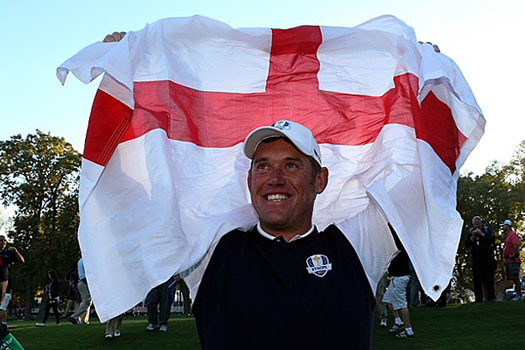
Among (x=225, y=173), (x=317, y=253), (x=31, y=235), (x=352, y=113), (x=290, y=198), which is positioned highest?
(x=31, y=235)

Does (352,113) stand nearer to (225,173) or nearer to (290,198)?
(225,173)

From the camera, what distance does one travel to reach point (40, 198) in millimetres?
37656

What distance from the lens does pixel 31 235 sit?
37000 mm

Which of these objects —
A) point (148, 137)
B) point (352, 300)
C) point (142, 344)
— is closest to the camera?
point (352, 300)

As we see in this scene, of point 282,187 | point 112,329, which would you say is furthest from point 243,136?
point 112,329

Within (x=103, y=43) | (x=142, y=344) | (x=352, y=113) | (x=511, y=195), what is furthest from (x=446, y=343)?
(x=511, y=195)

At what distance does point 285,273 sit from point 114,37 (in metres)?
1.85

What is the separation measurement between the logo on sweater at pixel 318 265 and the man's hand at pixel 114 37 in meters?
1.82

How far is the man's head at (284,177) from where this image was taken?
281cm

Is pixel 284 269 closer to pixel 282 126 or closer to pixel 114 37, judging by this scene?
pixel 282 126

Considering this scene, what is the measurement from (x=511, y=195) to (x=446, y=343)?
1281 inches

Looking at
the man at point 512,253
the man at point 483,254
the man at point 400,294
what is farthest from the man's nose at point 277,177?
the man at point 512,253

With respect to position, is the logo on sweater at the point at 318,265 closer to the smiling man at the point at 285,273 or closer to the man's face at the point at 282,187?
the smiling man at the point at 285,273

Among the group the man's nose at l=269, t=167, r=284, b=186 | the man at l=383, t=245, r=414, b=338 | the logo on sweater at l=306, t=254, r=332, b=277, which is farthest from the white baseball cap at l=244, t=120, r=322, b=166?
the man at l=383, t=245, r=414, b=338
